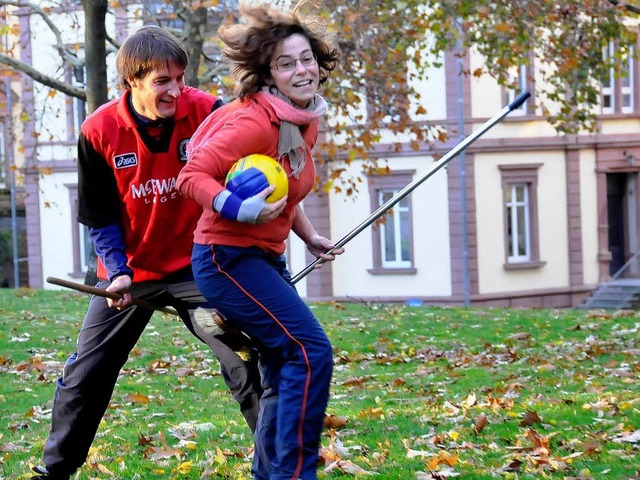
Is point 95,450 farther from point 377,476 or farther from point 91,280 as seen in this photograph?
point 91,280

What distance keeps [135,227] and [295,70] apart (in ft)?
3.67

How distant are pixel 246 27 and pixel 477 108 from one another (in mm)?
28856

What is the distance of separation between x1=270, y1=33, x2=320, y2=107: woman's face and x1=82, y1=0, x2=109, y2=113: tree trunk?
10972mm

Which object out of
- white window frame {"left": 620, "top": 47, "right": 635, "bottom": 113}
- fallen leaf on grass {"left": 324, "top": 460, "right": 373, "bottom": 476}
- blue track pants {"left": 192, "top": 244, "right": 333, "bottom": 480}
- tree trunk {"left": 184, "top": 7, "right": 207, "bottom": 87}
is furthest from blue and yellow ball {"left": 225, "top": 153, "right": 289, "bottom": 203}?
white window frame {"left": 620, "top": 47, "right": 635, "bottom": 113}

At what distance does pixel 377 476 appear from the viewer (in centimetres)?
529

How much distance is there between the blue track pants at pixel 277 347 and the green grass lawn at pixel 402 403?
32.4 inches

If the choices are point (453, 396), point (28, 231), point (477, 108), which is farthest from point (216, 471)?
point (28, 231)

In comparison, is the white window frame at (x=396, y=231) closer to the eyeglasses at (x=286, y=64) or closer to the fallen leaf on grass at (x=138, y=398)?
the fallen leaf on grass at (x=138, y=398)

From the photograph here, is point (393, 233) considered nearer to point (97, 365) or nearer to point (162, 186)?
point (97, 365)

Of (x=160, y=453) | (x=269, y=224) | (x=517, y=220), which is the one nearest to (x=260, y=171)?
(x=269, y=224)

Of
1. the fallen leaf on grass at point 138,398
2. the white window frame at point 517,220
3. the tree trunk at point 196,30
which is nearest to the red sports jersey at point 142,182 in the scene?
the fallen leaf on grass at point 138,398

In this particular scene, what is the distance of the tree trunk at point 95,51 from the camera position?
15.4 meters

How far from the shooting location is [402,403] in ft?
25.8

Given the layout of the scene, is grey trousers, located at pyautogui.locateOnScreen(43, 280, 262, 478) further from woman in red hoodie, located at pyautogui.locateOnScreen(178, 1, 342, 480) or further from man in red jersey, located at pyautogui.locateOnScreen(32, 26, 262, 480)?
woman in red hoodie, located at pyautogui.locateOnScreen(178, 1, 342, 480)
